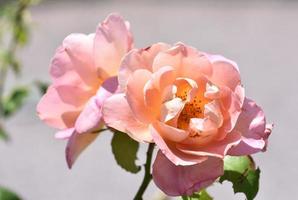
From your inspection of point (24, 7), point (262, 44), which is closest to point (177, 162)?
point (24, 7)

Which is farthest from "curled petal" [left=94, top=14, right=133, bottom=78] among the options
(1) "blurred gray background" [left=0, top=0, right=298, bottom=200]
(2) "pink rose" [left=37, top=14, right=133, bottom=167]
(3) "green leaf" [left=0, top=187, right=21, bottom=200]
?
(1) "blurred gray background" [left=0, top=0, right=298, bottom=200]

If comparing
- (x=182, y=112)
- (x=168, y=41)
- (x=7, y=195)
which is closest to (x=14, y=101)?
(x=7, y=195)

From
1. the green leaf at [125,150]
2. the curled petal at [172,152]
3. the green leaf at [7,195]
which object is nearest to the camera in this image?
the curled petal at [172,152]

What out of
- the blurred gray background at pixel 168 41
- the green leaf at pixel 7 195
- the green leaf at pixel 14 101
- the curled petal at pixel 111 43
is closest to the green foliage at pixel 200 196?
the curled petal at pixel 111 43

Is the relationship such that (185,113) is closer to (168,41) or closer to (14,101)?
(14,101)

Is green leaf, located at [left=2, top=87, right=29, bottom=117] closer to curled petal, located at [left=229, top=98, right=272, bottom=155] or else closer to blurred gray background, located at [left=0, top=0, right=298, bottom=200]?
blurred gray background, located at [left=0, top=0, right=298, bottom=200]

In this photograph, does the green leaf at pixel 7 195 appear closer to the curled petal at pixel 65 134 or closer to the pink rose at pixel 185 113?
the curled petal at pixel 65 134
